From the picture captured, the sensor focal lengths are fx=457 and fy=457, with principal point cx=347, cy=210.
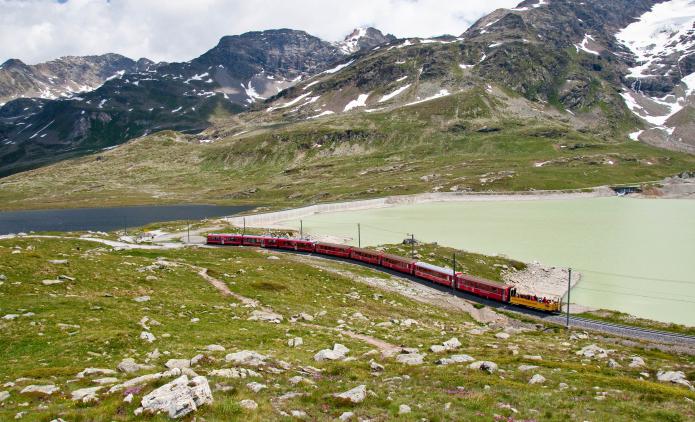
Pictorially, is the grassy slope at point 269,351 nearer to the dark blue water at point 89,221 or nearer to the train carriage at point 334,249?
the train carriage at point 334,249

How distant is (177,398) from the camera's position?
14.9 metres

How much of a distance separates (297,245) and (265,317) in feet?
179

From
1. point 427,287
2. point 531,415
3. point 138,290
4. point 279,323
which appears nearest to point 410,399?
point 531,415

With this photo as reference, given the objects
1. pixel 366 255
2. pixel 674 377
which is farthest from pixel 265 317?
pixel 366 255

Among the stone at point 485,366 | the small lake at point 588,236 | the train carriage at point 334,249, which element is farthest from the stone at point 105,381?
the train carriage at point 334,249

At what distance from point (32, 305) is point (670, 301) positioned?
69.3 metres

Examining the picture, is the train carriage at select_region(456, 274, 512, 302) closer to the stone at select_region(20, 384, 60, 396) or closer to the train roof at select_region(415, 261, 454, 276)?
the train roof at select_region(415, 261, 454, 276)

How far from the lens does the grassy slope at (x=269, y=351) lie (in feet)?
55.7

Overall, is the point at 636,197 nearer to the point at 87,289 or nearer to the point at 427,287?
the point at 427,287

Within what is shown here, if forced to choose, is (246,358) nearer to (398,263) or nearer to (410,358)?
(410,358)

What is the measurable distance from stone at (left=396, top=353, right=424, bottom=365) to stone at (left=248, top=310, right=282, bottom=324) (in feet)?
40.2

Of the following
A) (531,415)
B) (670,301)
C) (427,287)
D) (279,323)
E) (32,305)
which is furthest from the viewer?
(427,287)

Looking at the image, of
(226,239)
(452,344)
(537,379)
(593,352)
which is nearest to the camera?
(537,379)

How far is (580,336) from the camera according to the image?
135ft
